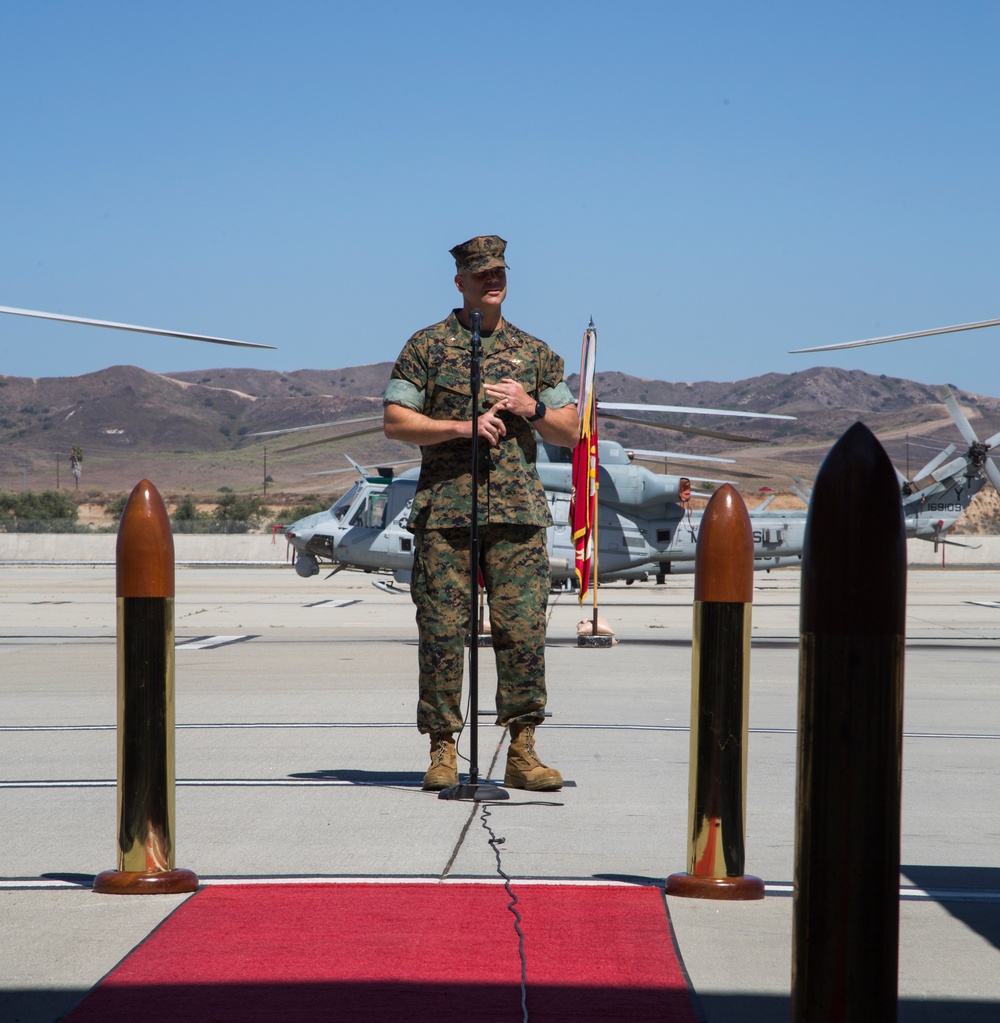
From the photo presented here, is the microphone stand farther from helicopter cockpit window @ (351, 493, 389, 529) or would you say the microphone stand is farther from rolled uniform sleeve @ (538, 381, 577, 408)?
helicopter cockpit window @ (351, 493, 389, 529)

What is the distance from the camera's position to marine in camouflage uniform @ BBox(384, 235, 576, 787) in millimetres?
5164

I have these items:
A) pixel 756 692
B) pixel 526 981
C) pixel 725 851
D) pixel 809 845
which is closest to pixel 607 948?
pixel 526 981

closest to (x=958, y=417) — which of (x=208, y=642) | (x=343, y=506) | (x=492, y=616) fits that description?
(x=343, y=506)

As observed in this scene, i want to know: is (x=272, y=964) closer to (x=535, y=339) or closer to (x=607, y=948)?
(x=607, y=948)

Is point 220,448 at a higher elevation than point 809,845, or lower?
higher

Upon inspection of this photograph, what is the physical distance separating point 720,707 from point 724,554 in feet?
1.33

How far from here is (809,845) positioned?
6.01 feet

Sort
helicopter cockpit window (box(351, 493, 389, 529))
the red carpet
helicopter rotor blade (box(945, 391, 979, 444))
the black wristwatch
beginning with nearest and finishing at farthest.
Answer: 1. the red carpet
2. the black wristwatch
3. helicopter cockpit window (box(351, 493, 389, 529))
4. helicopter rotor blade (box(945, 391, 979, 444))

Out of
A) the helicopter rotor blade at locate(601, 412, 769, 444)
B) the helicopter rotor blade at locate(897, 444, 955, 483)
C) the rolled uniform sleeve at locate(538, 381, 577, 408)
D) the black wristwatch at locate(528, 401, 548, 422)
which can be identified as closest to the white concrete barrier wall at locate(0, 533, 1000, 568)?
the helicopter rotor blade at locate(897, 444, 955, 483)

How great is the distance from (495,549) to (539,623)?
329 millimetres

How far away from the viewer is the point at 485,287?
5.34m

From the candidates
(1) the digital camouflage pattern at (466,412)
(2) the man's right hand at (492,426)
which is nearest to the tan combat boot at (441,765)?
(1) the digital camouflage pattern at (466,412)

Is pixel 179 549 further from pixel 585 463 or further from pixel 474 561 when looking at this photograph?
pixel 474 561

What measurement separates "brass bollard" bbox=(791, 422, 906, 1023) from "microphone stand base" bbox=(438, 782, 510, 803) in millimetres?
3215
